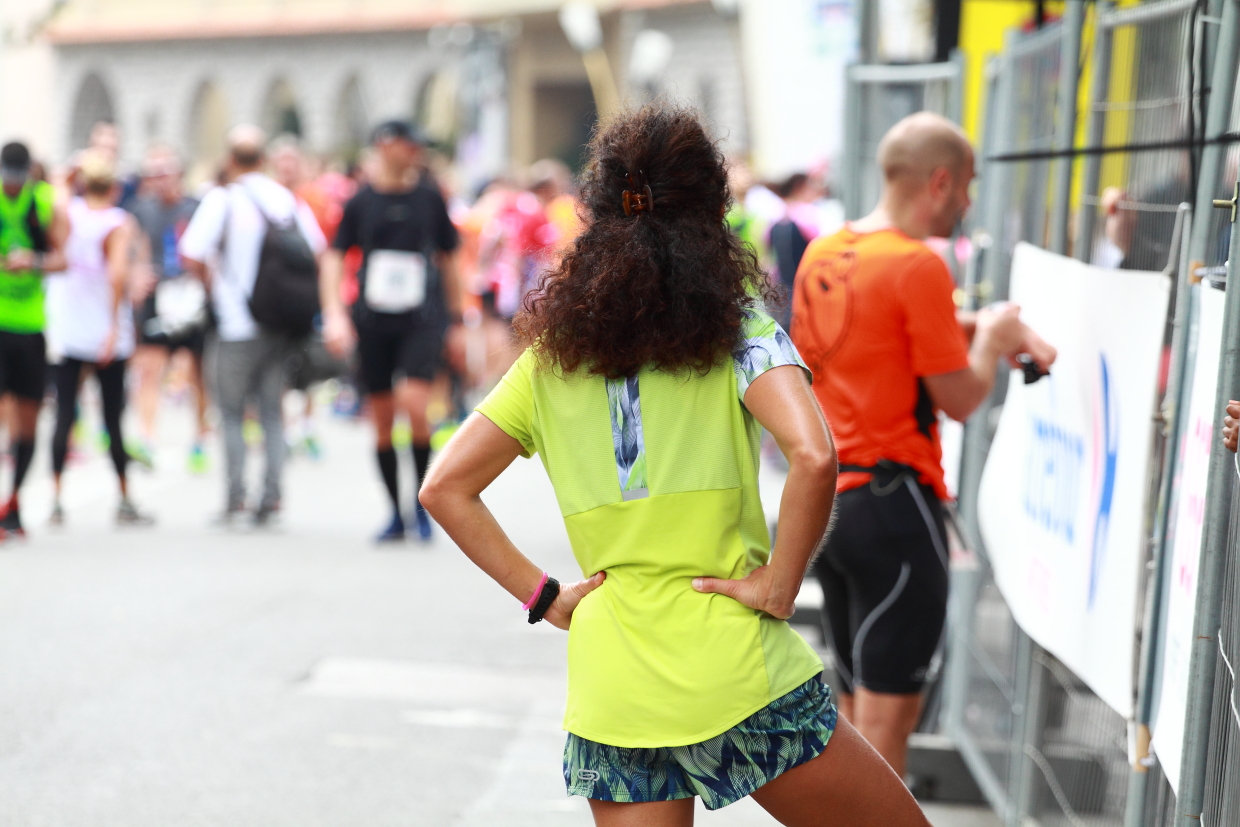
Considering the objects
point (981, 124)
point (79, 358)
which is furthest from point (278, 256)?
point (981, 124)

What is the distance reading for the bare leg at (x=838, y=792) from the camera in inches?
99.3

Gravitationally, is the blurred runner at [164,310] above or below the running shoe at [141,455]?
above

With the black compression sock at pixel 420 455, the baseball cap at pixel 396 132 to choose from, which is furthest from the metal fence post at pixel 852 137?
the black compression sock at pixel 420 455

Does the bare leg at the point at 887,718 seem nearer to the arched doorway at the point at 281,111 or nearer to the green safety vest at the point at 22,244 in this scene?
the green safety vest at the point at 22,244

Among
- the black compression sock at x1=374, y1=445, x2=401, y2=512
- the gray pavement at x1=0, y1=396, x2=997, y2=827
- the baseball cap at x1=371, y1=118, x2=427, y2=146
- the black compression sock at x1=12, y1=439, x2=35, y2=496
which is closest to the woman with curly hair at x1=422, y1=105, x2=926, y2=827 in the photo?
the gray pavement at x1=0, y1=396, x2=997, y2=827

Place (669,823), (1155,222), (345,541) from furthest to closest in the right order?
(345,541)
(1155,222)
(669,823)

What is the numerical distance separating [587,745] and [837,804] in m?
0.41

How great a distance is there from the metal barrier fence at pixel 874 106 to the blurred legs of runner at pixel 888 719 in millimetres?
2082

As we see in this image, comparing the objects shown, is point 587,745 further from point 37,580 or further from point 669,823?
point 37,580

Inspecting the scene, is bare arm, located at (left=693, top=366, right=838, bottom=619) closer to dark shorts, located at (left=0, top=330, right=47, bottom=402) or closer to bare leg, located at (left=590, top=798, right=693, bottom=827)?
bare leg, located at (left=590, top=798, right=693, bottom=827)

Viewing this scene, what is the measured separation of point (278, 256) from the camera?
29.5 ft

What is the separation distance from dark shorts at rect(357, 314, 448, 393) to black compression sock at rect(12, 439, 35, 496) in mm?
1870

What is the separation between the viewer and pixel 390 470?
8.77 m

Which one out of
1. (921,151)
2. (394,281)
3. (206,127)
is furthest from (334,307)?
(206,127)
